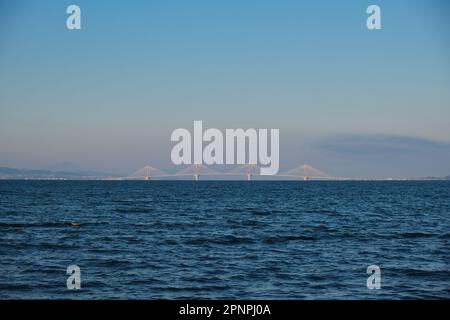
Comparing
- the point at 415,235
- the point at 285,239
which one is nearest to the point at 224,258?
the point at 285,239

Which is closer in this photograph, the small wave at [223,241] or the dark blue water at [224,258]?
the dark blue water at [224,258]

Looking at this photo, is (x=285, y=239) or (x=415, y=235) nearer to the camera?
(x=285, y=239)

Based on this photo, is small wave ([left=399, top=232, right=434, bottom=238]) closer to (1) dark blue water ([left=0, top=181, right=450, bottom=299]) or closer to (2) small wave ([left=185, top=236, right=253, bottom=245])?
(1) dark blue water ([left=0, top=181, right=450, bottom=299])

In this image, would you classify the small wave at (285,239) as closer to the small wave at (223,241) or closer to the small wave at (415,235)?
the small wave at (223,241)

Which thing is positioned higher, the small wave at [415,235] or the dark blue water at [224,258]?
the dark blue water at [224,258]

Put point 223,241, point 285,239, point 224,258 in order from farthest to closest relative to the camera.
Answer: point 285,239 → point 223,241 → point 224,258

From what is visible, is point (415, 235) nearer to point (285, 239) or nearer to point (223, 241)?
point (285, 239)

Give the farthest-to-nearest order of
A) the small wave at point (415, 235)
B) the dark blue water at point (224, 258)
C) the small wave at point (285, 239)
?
the small wave at point (415, 235)
the small wave at point (285, 239)
the dark blue water at point (224, 258)

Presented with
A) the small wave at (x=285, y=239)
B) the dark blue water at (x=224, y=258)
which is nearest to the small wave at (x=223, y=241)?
the dark blue water at (x=224, y=258)

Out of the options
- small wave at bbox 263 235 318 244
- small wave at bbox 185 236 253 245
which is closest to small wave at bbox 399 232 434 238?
small wave at bbox 263 235 318 244

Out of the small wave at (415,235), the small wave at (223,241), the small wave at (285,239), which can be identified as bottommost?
the small wave at (415,235)

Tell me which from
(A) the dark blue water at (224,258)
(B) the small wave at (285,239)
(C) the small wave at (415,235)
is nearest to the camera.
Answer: (A) the dark blue water at (224,258)

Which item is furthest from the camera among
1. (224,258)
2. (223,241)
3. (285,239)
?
(285,239)

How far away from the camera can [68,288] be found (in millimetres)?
18109
